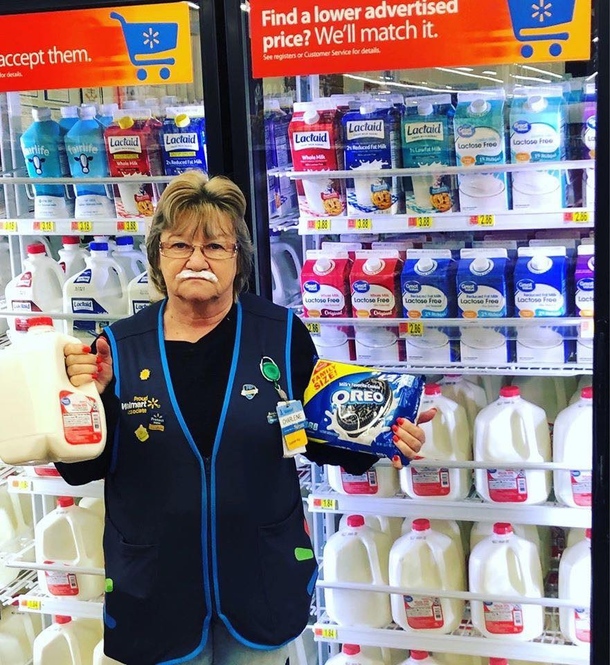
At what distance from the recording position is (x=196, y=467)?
1.81 meters

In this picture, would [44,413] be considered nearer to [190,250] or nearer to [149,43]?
[190,250]

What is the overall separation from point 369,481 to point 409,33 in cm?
121

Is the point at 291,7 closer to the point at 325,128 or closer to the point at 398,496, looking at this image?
the point at 325,128

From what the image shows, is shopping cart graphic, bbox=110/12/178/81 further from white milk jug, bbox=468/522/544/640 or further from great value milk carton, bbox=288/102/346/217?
white milk jug, bbox=468/522/544/640

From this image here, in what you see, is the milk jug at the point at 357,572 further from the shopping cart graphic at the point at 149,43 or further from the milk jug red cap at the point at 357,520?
the shopping cart graphic at the point at 149,43

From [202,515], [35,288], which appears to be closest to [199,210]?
[202,515]

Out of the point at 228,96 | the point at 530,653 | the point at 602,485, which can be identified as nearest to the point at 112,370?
the point at 228,96

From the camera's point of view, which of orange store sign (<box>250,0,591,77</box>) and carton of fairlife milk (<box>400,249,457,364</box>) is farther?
carton of fairlife milk (<box>400,249,457,364</box>)

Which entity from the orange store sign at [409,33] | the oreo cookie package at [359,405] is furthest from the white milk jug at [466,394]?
the orange store sign at [409,33]

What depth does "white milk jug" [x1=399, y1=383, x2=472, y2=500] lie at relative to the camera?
2516 mm

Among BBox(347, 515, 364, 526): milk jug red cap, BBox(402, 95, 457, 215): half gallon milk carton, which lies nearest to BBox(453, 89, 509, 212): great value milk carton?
BBox(402, 95, 457, 215): half gallon milk carton

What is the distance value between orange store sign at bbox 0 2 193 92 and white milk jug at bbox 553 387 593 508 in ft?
4.31

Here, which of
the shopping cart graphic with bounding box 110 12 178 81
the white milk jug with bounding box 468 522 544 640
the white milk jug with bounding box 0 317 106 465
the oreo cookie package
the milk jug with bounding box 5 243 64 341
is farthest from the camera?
the milk jug with bounding box 5 243 64 341

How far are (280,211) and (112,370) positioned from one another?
2.88 feet
